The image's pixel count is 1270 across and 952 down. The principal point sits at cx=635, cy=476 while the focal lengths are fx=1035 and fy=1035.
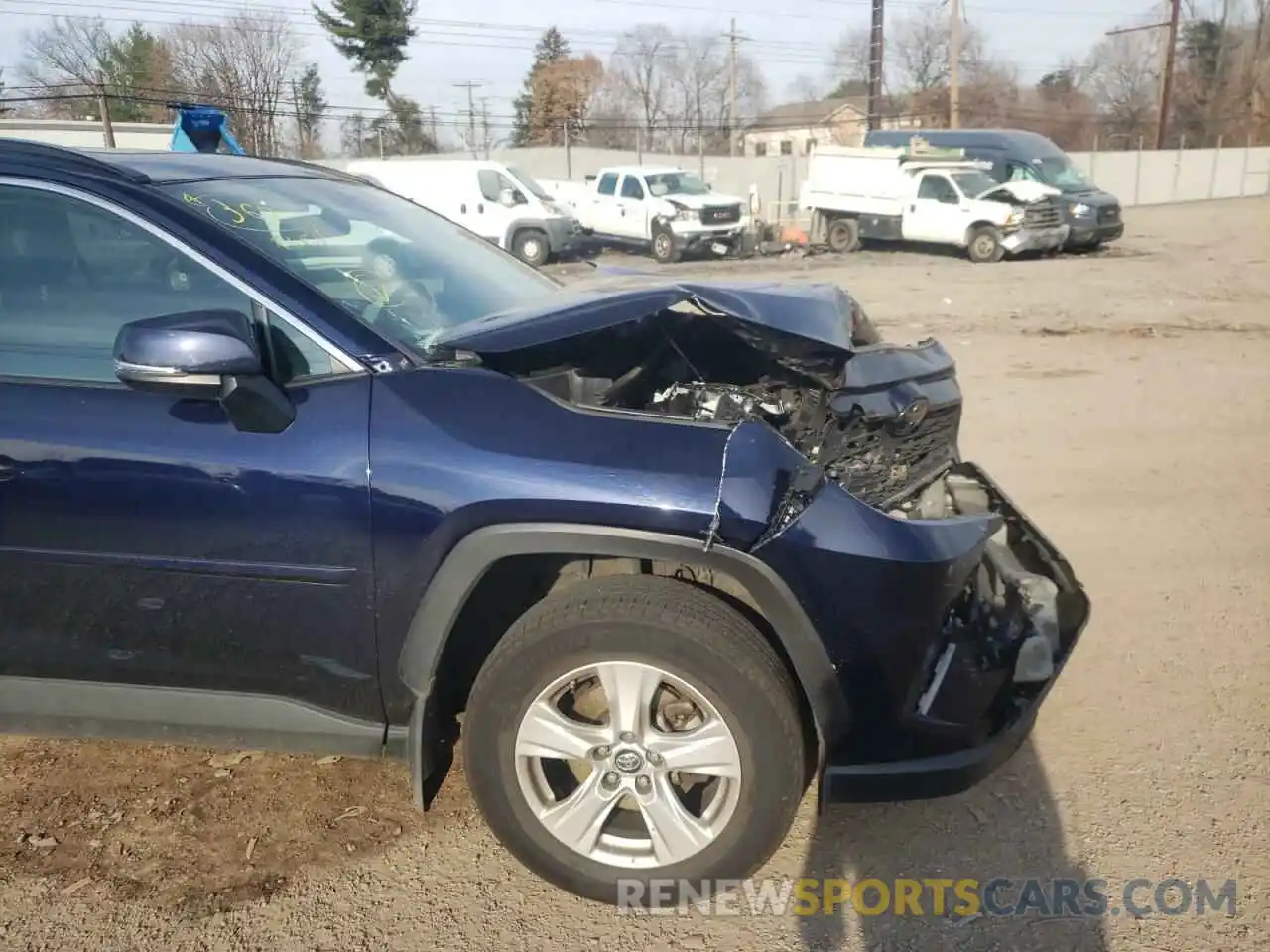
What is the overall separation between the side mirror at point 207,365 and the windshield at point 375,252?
13.0 inches

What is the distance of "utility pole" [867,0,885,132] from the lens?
122 ft

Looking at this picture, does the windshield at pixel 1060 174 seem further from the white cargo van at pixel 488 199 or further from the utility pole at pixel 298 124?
the utility pole at pixel 298 124

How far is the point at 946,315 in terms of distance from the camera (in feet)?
41.6

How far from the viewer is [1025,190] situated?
2136cm

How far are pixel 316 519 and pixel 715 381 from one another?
4.27ft

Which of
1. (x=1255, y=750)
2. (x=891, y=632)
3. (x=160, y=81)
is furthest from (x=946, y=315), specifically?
(x=160, y=81)

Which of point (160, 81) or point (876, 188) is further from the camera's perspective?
point (160, 81)

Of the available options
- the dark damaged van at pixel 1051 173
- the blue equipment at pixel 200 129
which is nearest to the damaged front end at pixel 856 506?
the blue equipment at pixel 200 129

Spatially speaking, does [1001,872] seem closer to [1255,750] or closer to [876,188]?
[1255,750]

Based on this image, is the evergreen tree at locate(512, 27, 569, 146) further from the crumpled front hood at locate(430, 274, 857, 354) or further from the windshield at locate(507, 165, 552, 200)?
the crumpled front hood at locate(430, 274, 857, 354)

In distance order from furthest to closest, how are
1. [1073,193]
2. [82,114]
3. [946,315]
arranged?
1. [82,114]
2. [1073,193]
3. [946,315]

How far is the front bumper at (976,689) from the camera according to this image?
2.51 m

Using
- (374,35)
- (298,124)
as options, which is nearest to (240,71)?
(298,124)

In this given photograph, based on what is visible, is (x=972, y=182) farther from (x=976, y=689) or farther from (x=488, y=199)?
(x=976, y=689)
